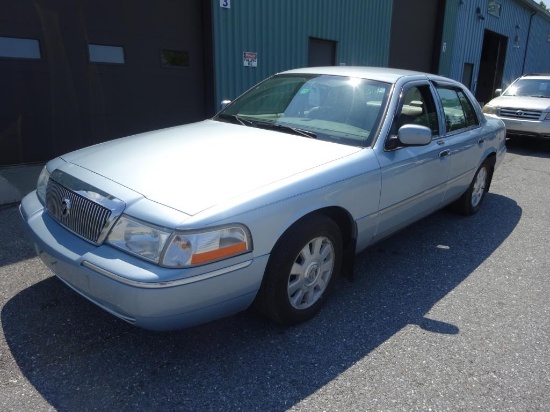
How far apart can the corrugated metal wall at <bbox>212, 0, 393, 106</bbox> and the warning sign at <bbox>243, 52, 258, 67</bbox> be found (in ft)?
0.22

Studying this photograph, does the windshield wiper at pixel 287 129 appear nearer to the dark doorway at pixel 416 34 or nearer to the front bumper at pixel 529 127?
the front bumper at pixel 529 127

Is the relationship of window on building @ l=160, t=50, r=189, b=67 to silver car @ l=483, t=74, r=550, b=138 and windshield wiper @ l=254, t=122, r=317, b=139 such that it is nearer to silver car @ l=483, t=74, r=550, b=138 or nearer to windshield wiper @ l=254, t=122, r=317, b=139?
windshield wiper @ l=254, t=122, r=317, b=139

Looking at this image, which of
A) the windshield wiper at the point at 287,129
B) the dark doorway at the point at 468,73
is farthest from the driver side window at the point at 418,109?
the dark doorway at the point at 468,73

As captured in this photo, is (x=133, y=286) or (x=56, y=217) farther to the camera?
(x=56, y=217)

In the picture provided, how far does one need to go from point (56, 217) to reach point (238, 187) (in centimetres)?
120

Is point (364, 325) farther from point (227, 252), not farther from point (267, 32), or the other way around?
point (267, 32)

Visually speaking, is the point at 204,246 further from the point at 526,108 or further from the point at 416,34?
the point at 416,34

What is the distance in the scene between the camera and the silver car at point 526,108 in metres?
9.61

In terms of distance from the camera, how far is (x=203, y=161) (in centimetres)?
279

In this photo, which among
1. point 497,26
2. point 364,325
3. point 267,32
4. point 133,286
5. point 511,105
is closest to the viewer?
point 133,286

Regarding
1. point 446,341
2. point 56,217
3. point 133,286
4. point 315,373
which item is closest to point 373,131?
point 446,341

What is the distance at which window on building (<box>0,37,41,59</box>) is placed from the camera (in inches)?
214

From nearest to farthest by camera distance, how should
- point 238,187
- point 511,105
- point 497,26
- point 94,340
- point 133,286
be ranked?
point 133,286 → point 238,187 → point 94,340 → point 511,105 → point 497,26

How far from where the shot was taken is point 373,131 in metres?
3.25
